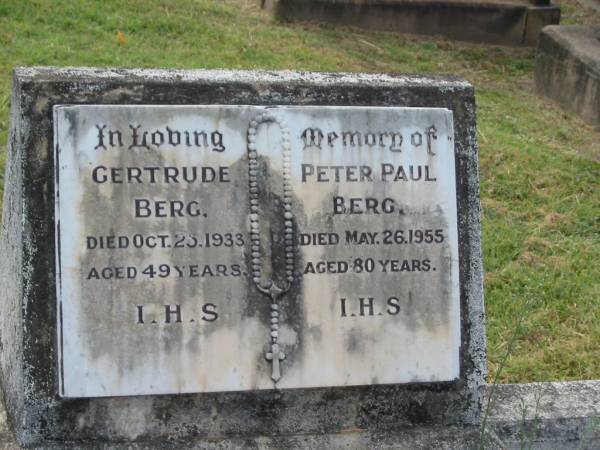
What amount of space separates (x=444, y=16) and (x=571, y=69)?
2132mm

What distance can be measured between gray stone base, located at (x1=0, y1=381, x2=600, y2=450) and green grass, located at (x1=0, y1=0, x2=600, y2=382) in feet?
1.66

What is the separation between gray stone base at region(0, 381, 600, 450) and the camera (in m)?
2.75

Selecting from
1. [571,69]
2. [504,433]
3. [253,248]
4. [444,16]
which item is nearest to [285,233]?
[253,248]

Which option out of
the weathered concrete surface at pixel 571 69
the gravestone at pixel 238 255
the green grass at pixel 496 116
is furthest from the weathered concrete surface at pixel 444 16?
the gravestone at pixel 238 255

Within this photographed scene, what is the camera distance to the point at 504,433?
2.94 m

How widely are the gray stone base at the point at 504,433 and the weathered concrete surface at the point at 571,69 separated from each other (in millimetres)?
4700

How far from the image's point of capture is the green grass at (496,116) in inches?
171

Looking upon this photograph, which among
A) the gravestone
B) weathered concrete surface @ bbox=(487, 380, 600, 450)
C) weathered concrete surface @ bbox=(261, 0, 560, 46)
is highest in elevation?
the gravestone

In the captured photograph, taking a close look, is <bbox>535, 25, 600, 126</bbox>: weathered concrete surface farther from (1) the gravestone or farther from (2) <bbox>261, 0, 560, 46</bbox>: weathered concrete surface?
(1) the gravestone

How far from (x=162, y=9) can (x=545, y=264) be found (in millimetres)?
4894

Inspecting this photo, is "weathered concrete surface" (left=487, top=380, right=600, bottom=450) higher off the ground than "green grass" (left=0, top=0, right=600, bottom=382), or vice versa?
"weathered concrete surface" (left=487, top=380, right=600, bottom=450)

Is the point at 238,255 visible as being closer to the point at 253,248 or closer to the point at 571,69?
the point at 253,248

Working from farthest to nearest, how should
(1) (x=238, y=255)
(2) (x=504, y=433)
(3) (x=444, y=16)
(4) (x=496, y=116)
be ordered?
(3) (x=444, y=16) → (4) (x=496, y=116) → (2) (x=504, y=433) → (1) (x=238, y=255)

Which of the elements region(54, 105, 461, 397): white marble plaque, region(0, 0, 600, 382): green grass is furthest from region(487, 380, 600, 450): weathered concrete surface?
region(0, 0, 600, 382): green grass
